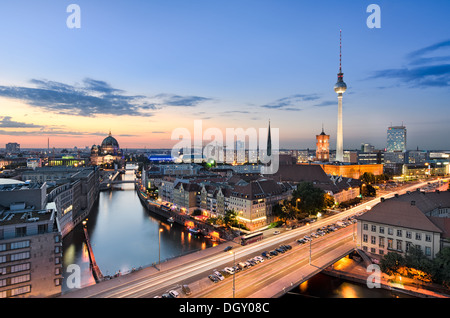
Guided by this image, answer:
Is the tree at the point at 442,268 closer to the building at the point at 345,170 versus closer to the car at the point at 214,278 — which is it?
the car at the point at 214,278

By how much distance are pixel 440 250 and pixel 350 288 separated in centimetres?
590

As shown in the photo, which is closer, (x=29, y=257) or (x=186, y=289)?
(x=186, y=289)

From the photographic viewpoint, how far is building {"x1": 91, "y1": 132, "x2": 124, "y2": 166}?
119 m

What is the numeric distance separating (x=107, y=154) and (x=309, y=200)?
116m

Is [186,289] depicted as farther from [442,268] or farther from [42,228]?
[442,268]

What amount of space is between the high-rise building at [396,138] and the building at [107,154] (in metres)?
141

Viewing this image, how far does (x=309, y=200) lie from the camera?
3022 cm

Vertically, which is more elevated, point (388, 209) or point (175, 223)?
point (388, 209)

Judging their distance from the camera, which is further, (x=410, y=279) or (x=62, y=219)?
(x=62, y=219)

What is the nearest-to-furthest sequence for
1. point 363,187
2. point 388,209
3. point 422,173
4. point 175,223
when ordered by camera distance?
point 388,209 → point 175,223 → point 363,187 → point 422,173

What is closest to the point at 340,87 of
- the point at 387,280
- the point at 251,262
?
the point at 387,280

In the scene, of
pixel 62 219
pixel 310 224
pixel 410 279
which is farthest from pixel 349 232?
pixel 62 219
